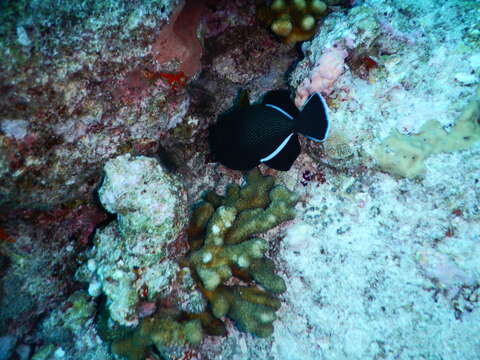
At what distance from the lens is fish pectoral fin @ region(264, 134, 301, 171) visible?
267cm

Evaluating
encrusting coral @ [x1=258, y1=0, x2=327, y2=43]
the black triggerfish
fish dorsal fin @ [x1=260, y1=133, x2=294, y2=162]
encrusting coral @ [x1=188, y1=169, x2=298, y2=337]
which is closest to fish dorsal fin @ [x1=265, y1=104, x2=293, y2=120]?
the black triggerfish

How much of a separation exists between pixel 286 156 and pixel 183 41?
50.7 inches

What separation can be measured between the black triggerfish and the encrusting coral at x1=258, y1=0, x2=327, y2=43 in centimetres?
95

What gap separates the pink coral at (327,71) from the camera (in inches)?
99.8

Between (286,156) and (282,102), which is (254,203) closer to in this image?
(286,156)

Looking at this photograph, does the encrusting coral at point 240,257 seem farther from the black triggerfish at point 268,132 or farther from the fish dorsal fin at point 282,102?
the fish dorsal fin at point 282,102

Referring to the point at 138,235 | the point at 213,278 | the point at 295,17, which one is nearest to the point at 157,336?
the point at 213,278

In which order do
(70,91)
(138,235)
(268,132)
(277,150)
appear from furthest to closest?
(277,150) → (268,132) → (138,235) → (70,91)

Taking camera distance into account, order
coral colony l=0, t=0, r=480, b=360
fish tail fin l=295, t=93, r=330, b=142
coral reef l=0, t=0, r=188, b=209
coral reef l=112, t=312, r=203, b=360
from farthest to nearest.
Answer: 1. fish tail fin l=295, t=93, r=330, b=142
2. coral reef l=112, t=312, r=203, b=360
3. coral colony l=0, t=0, r=480, b=360
4. coral reef l=0, t=0, r=188, b=209

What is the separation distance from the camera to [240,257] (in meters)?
2.43

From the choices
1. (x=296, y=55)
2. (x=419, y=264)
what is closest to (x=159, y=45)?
(x=296, y=55)

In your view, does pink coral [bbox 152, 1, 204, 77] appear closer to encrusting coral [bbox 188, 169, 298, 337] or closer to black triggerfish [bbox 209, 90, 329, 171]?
black triggerfish [bbox 209, 90, 329, 171]

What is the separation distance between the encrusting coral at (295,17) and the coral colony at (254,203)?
31 centimetres

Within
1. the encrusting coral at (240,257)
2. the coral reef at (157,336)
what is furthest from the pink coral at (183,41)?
the coral reef at (157,336)
